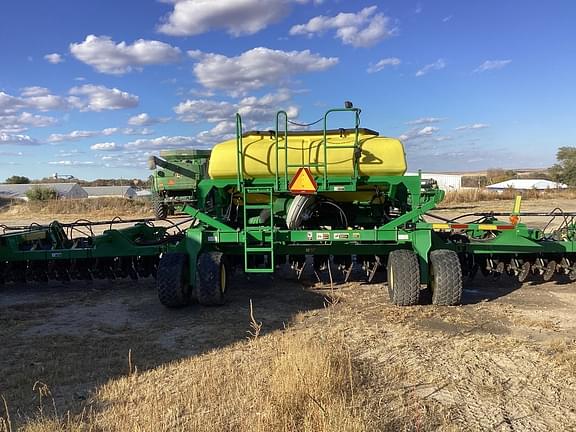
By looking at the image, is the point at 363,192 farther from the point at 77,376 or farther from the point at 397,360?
the point at 77,376

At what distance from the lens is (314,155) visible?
24.4 ft

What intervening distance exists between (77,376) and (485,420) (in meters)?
3.37

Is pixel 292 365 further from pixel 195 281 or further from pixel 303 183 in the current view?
pixel 303 183

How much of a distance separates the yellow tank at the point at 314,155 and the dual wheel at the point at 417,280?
4.37 feet

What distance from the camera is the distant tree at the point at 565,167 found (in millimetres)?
56906

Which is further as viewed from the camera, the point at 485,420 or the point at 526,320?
the point at 526,320

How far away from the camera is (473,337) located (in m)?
5.59

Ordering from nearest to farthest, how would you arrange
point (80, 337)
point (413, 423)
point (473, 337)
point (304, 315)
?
point (413, 423)
point (473, 337)
point (80, 337)
point (304, 315)

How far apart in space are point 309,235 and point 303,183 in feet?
2.35

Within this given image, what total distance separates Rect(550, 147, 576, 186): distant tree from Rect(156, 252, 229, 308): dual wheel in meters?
58.3

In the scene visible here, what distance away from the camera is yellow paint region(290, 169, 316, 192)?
23.4ft

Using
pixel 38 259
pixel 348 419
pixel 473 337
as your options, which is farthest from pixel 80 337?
pixel 473 337

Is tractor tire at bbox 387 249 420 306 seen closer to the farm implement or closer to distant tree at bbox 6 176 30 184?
the farm implement

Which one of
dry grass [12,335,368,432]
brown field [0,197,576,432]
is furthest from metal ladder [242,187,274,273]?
dry grass [12,335,368,432]
